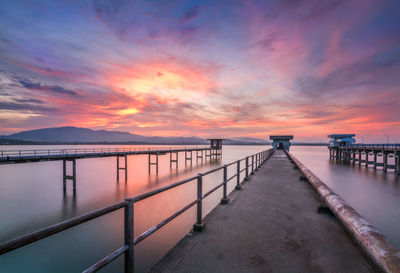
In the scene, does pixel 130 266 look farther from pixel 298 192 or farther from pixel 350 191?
pixel 350 191

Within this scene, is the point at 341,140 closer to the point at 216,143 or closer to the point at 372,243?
the point at 216,143

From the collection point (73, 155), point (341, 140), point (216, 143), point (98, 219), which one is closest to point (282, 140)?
point (341, 140)

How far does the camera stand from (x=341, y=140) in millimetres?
54625

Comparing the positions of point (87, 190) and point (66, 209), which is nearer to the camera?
point (66, 209)

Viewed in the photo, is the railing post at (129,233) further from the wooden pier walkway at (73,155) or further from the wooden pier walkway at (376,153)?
the wooden pier walkway at (376,153)

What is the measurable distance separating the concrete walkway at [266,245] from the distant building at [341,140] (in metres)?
57.9

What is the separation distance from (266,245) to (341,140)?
6233 cm

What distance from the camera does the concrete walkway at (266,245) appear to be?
3.04 metres

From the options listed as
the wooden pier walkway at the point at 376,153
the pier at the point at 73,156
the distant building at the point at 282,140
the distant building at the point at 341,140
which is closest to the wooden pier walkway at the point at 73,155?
the pier at the point at 73,156

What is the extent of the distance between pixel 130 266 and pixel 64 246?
11653 millimetres

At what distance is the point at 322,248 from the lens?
3.56m

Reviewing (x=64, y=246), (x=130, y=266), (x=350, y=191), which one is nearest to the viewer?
(x=130, y=266)

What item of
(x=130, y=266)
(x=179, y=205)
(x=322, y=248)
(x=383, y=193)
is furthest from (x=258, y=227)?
(x=383, y=193)

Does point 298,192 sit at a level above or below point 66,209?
above
